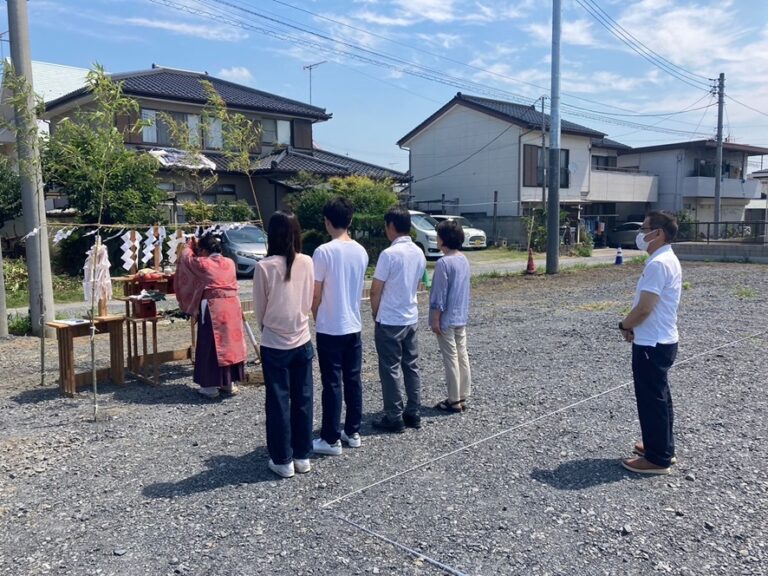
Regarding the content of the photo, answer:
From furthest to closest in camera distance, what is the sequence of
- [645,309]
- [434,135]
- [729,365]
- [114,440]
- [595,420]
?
[434,135]
[729,365]
[595,420]
[114,440]
[645,309]

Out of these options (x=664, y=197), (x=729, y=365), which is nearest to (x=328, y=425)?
(x=729, y=365)

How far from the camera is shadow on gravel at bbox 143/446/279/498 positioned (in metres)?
3.82

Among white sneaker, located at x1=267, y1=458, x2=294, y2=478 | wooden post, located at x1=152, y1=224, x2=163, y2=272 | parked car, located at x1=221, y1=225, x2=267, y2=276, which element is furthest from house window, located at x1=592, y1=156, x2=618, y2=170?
white sneaker, located at x1=267, y1=458, x2=294, y2=478

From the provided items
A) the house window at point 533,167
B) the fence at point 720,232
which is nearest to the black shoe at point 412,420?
the fence at point 720,232

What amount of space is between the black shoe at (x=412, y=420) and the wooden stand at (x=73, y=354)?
2929 mm

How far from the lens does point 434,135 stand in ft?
104

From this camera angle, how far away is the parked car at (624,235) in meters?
30.6

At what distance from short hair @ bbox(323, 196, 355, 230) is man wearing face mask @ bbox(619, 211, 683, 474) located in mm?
1874

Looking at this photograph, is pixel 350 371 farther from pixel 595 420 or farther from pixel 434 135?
pixel 434 135

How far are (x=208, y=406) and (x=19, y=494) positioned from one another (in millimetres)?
1843

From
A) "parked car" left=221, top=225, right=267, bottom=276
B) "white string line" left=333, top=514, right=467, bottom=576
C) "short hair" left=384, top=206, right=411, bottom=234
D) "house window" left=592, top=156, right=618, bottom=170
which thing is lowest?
"white string line" left=333, top=514, right=467, bottom=576

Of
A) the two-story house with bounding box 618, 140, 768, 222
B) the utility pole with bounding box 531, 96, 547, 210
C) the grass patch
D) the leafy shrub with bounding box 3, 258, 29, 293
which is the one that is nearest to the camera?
the grass patch

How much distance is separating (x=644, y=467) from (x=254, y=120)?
64.4ft

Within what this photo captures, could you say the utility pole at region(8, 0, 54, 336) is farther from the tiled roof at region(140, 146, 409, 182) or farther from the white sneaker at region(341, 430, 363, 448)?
the tiled roof at region(140, 146, 409, 182)
